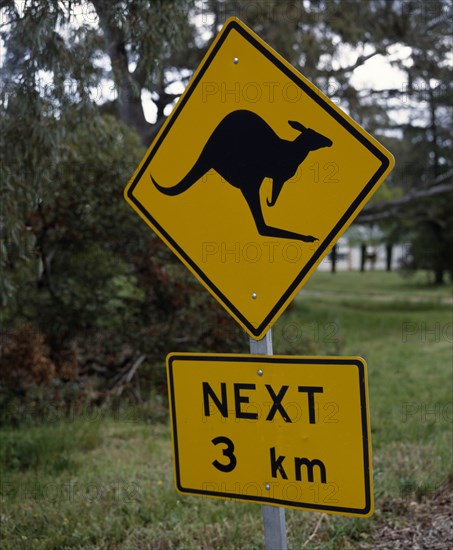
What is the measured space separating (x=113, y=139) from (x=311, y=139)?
244 inches

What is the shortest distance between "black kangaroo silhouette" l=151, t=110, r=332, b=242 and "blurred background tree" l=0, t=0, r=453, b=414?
9.95 ft

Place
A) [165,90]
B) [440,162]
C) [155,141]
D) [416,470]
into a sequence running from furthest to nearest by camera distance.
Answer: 1. [440,162]
2. [165,90]
3. [416,470]
4. [155,141]

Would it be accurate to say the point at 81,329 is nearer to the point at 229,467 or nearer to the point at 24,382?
the point at 24,382

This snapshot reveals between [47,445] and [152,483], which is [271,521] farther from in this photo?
[47,445]

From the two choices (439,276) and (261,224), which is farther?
(439,276)

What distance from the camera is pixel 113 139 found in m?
8.26

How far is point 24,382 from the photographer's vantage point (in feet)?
25.2

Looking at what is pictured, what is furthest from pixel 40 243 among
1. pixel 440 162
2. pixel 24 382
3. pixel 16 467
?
pixel 440 162

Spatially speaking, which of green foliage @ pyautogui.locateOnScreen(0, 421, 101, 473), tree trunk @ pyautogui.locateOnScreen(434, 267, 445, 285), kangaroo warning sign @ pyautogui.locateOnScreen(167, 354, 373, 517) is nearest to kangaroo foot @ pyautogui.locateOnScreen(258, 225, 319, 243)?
kangaroo warning sign @ pyautogui.locateOnScreen(167, 354, 373, 517)

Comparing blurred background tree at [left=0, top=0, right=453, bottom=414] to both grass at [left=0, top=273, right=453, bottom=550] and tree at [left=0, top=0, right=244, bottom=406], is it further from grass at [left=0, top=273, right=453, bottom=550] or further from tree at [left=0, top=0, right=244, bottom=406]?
grass at [left=0, top=273, right=453, bottom=550]

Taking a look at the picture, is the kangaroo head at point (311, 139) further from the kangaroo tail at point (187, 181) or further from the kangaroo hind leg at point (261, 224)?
the kangaroo tail at point (187, 181)

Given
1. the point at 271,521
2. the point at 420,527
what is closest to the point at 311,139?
the point at 271,521

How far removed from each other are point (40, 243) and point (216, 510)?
5.29m

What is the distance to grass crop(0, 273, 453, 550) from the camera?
4.03 m
